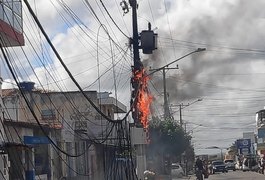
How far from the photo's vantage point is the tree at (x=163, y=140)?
172 ft

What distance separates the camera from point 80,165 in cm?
3145

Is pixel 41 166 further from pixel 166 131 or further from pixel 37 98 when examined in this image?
pixel 166 131

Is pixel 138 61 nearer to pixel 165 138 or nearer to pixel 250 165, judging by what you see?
pixel 165 138

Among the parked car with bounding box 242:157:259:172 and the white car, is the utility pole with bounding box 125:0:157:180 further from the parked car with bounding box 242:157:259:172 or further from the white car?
the parked car with bounding box 242:157:259:172

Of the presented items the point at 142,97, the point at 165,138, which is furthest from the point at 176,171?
the point at 142,97

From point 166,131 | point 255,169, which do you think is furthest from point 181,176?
point 255,169

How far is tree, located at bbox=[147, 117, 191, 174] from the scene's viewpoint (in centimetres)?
5253

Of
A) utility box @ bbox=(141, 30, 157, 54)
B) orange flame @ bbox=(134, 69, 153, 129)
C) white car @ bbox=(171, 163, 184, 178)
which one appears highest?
utility box @ bbox=(141, 30, 157, 54)

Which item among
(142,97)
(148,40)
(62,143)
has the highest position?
(148,40)

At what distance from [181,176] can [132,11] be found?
102 ft

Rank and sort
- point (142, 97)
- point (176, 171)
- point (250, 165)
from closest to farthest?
point (142, 97) → point (176, 171) → point (250, 165)

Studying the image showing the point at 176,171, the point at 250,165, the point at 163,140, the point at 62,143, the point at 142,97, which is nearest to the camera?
the point at 62,143

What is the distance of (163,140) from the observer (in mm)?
53594

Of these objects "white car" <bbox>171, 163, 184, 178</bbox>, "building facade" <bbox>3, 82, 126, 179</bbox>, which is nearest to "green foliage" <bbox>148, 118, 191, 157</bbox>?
"white car" <bbox>171, 163, 184, 178</bbox>
